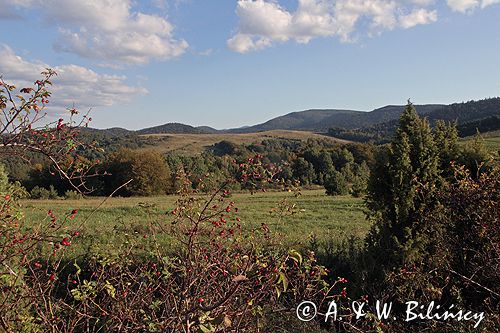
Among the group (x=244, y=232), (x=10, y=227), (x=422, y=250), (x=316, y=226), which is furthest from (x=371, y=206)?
(x=316, y=226)

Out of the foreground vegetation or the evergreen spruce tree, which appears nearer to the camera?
the foreground vegetation

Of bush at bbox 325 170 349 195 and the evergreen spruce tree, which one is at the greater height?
the evergreen spruce tree

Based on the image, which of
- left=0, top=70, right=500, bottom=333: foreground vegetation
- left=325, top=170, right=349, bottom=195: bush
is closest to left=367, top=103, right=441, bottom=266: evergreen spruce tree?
left=0, top=70, right=500, bottom=333: foreground vegetation

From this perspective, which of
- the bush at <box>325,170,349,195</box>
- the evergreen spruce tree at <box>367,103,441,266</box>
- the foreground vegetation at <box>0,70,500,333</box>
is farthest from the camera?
the bush at <box>325,170,349,195</box>

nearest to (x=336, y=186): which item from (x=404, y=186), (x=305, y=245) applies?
(x=404, y=186)

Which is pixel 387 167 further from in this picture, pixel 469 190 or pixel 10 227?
pixel 10 227

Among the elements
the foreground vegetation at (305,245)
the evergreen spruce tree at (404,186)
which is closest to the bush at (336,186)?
the foreground vegetation at (305,245)

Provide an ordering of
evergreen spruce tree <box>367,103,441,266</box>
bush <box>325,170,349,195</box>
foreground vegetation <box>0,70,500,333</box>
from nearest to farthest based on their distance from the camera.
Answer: foreground vegetation <box>0,70,500,333</box>, evergreen spruce tree <box>367,103,441,266</box>, bush <box>325,170,349,195</box>

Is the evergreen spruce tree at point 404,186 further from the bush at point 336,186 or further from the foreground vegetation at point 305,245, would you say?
the bush at point 336,186

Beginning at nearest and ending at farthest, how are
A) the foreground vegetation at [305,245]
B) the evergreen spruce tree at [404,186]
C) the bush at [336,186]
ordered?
1. the foreground vegetation at [305,245]
2. the evergreen spruce tree at [404,186]
3. the bush at [336,186]

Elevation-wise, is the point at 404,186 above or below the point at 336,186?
above

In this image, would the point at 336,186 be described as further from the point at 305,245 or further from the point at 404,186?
the point at 305,245

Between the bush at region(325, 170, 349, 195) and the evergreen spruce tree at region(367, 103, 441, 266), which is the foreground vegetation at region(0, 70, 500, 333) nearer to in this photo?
the evergreen spruce tree at region(367, 103, 441, 266)

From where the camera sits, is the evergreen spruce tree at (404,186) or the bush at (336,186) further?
the bush at (336,186)
